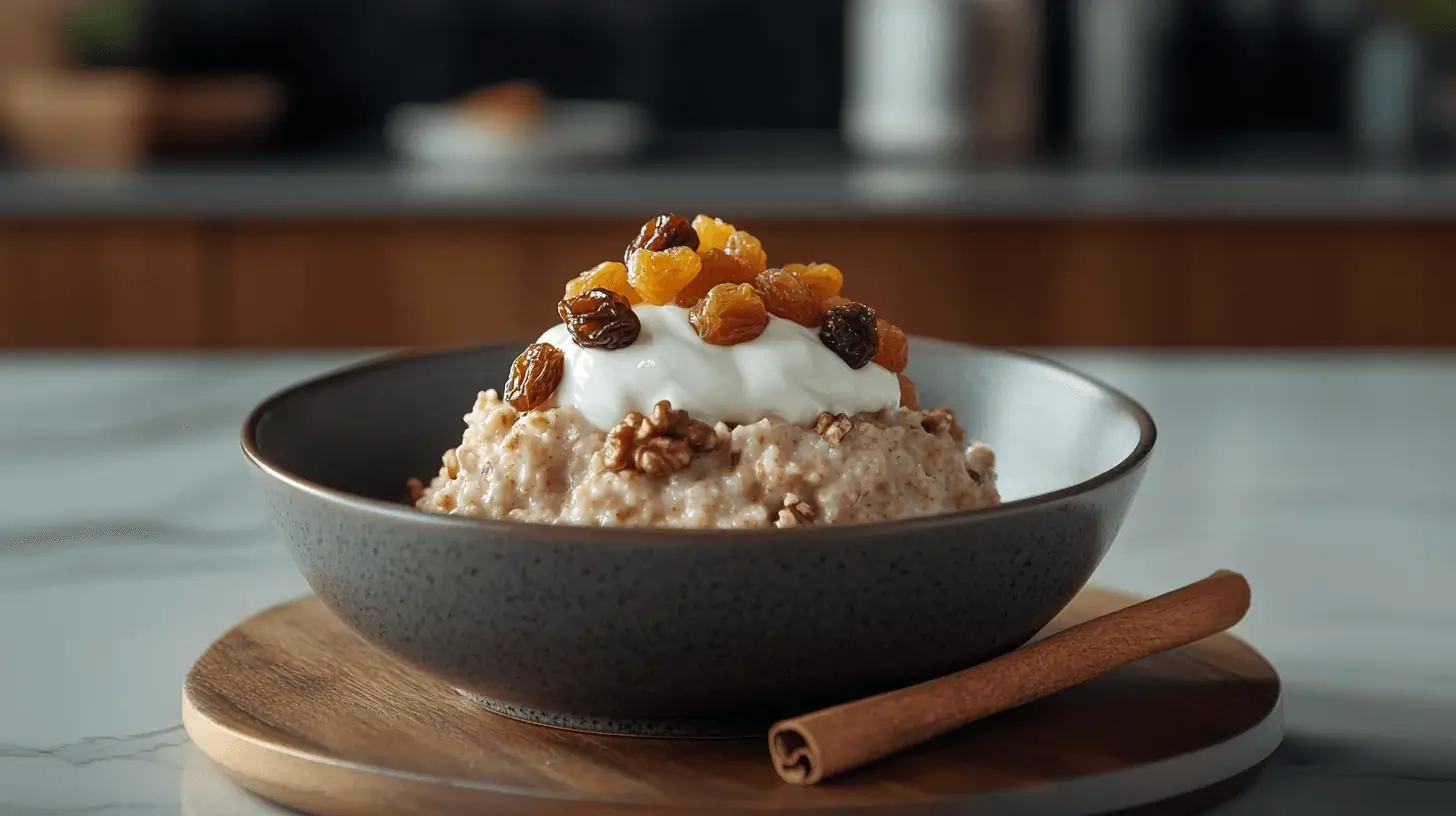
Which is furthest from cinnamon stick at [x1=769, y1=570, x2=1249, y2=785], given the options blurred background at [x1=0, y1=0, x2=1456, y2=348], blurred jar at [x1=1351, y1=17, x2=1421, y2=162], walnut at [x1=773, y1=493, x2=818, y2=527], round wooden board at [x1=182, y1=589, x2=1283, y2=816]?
blurred jar at [x1=1351, y1=17, x2=1421, y2=162]

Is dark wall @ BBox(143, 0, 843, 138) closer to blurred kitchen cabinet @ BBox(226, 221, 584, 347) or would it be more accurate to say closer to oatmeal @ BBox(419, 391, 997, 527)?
blurred kitchen cabinet @ BBox(226, 221, 584, 347)

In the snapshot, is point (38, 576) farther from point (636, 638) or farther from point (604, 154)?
point (604, 154)

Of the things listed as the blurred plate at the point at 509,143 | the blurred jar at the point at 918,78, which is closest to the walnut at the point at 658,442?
the blurred plate at the point at 509,143

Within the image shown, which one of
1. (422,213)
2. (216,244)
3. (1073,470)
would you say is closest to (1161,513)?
(1073,470)

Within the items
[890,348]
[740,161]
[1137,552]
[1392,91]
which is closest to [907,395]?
[890,348]

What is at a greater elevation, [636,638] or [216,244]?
[636,638]

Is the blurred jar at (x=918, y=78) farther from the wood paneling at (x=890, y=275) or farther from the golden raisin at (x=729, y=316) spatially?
the golden raisin at (x=729, y=316)
